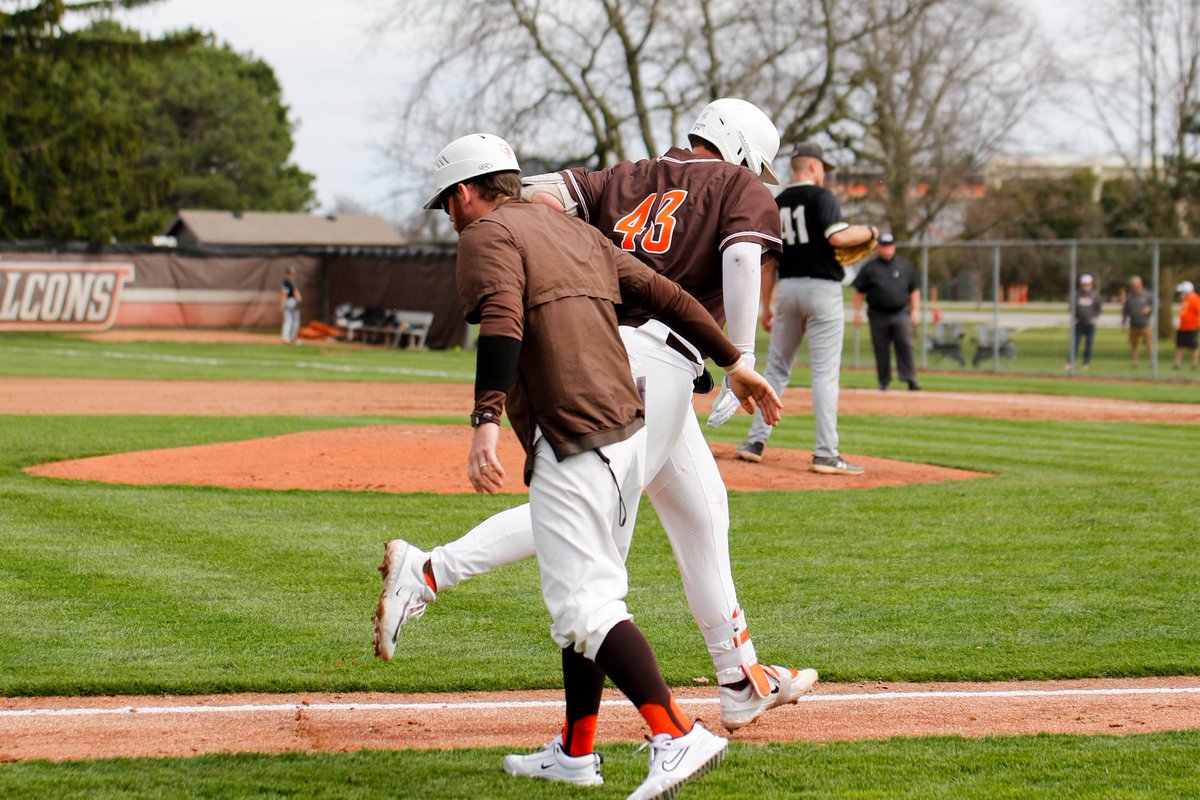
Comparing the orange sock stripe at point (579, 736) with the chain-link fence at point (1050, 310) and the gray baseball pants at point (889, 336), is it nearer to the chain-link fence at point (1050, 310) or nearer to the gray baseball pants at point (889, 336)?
the gray baseball pants at point (889, 336)

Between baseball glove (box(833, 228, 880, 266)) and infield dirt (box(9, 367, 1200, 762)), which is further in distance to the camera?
baseball glove (box(833, 228, 880, 266))

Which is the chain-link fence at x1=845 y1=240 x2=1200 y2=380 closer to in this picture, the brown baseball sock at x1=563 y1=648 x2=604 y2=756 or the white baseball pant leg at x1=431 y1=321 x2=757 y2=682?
the white baseball pant leg at x1=431 y1=321 x2=757 y2=682

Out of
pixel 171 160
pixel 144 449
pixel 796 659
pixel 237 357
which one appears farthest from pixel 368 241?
pixel 796 659

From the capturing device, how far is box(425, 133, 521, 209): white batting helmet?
363 cm

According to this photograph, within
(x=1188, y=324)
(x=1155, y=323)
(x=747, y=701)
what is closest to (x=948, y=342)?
(x=1155, y=323)

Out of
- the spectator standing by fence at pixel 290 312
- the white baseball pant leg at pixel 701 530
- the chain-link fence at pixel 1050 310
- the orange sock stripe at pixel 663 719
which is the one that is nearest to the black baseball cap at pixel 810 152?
the white baseball pant leg at pixel 701 530

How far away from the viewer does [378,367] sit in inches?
972

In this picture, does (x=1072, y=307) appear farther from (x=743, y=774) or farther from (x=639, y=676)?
→ (x=639, y=676)

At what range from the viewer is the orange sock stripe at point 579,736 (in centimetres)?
374

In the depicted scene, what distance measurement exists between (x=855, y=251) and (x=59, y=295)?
27.0m

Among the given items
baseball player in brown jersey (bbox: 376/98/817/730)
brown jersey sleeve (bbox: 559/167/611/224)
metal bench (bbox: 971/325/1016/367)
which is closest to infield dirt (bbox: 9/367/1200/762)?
baseball player in brown jersey (bbox: 376/98/817/730)

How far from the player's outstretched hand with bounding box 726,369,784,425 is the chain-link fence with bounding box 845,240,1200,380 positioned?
2069 cm

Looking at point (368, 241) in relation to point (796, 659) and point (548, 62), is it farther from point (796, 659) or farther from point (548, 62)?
point (796, 659)

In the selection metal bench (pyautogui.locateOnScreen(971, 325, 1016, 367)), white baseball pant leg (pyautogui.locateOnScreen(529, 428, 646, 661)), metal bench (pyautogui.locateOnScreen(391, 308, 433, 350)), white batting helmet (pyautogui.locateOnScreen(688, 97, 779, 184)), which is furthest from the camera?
metal bench (pyautogui.locateOnScreen(391, 308, 433, 350))
